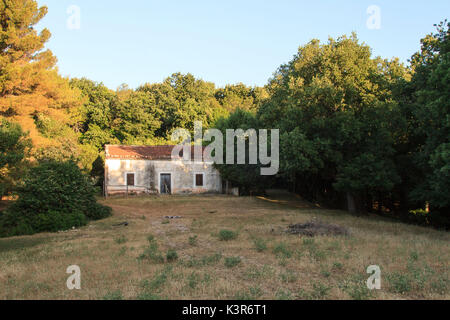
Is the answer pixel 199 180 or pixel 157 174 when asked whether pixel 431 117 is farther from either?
pixel 157 174

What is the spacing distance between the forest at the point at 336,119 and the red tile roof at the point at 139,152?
261 cm

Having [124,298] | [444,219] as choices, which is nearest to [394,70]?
[444,219]

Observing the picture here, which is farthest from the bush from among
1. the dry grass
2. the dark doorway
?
the dark doorway

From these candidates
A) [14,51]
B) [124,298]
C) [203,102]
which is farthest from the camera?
[203,102]

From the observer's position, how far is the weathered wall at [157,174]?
1273 inches

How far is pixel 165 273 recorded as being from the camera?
8.09m

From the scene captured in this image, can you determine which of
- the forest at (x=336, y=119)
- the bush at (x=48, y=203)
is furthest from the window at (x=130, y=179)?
the bush at (x=48, y=203)

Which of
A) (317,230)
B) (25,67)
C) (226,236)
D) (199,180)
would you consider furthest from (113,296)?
(199,180)

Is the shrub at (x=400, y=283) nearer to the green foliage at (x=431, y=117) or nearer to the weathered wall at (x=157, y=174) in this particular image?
the green foliage at (x=431, y=117)

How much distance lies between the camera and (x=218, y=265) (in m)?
9.09

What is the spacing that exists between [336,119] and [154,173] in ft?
62.0
